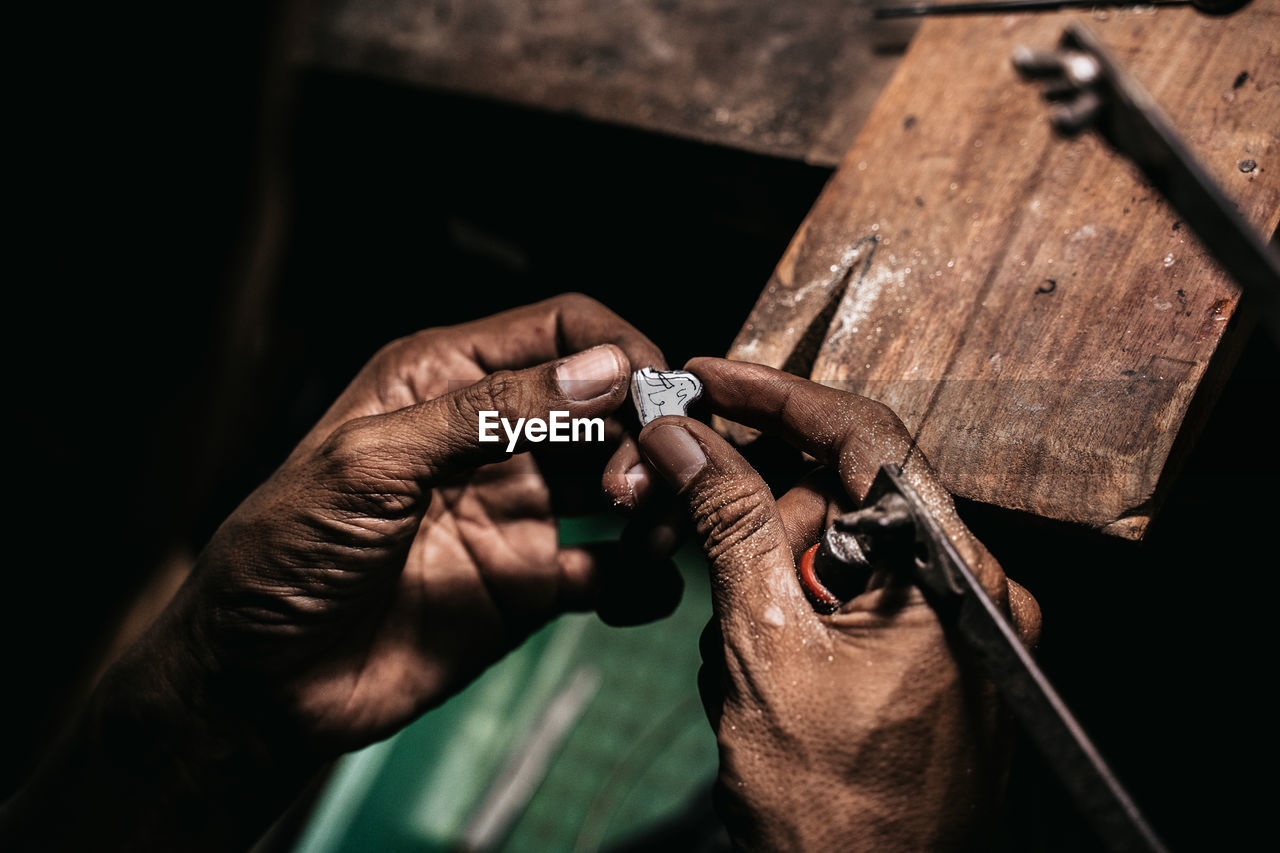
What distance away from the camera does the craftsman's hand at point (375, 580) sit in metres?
1.08

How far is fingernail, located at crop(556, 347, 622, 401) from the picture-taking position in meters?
1.05

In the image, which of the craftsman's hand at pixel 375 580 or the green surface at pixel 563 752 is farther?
the green surface at pixel 563 752

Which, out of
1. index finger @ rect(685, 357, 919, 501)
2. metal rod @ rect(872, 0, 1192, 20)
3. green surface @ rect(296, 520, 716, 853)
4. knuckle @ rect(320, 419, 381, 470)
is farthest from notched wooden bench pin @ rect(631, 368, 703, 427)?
green surface @ rect(296, 520, 716, 853)

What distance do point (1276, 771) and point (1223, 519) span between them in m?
0.80

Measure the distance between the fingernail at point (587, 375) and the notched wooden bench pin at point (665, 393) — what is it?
5 centimetres

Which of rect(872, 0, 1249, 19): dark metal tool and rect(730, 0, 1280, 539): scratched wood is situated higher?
rect(872, 0, 1249, 19): dark metal tool

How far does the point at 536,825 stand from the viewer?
90.9 inches

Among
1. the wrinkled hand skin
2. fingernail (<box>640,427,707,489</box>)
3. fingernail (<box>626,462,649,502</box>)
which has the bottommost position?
the wrinkled hand skin

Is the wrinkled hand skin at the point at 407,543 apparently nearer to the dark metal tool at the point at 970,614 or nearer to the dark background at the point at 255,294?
the dark metal tool at the point at 970,614

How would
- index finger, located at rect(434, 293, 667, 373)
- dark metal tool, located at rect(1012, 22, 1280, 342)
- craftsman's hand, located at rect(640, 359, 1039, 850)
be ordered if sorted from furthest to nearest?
index finger, located at rect(434, 293, 667, 373), craftsman's hand, located at rect(640, 359, 1039, 850), dark metal tool, located at rect(1012, 22, 1280, 342)

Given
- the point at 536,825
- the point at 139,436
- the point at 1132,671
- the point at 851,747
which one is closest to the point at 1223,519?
the point at 1132,671

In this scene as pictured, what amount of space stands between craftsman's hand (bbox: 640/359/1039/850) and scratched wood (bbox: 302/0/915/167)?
599mm

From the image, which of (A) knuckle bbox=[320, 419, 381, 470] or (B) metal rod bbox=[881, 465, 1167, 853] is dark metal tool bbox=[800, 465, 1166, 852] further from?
(A) knuckle bbox=[320, 419, 381, 470]

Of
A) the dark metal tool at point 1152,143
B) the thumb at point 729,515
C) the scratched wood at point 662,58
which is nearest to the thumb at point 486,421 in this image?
the thumb at point 729,515
